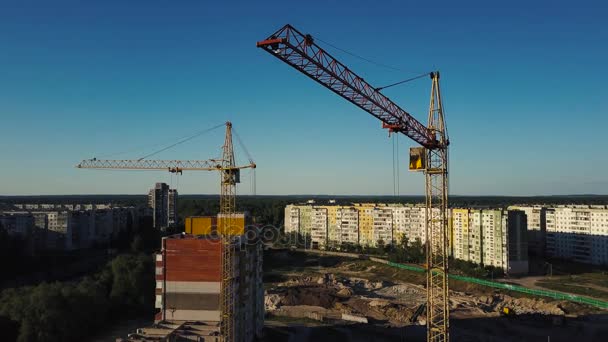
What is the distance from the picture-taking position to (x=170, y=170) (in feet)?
139

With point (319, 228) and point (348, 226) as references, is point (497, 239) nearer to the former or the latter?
point (348, 226)

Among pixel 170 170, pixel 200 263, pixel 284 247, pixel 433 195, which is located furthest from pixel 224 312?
pixel 284 247

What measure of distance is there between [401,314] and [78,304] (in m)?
24.0

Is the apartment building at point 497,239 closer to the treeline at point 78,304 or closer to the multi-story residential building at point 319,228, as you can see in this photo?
the multi-story residential building at point 319,228

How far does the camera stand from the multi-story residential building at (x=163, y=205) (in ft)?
335

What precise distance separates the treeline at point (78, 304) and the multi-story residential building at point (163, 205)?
60.1 meters

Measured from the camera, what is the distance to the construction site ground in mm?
33500

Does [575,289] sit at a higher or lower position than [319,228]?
lower

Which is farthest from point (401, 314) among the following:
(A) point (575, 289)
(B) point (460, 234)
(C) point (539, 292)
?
(B) point (460, 234)

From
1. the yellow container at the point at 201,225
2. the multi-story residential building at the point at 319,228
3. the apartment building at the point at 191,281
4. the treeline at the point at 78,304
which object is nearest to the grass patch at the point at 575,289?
the apartment building at the point at 191,281

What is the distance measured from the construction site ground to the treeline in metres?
11.0

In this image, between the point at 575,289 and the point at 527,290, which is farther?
the point at 575,289

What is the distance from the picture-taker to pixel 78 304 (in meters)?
31.7

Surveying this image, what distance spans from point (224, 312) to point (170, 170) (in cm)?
1999
